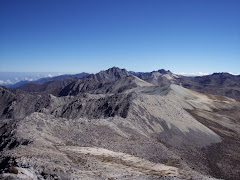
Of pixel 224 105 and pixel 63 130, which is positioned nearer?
pixel 63 130

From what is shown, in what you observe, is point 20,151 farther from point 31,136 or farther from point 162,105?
point 162,105

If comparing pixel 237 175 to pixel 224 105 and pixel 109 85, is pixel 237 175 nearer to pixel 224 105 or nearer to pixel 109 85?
pixel 224 105

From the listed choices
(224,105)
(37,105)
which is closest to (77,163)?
(37,105)

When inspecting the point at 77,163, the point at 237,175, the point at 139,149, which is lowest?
the point at 237,175

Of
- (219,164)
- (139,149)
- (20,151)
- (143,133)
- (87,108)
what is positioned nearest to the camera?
(20,151)

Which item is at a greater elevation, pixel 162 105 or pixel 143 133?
pixel 162 105

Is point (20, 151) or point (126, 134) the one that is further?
point (126, 134)

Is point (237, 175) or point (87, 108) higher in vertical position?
point (87, 108)

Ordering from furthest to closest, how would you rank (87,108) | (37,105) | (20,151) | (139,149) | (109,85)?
(109,85)
(37,105)
(87,108)
(139,149)
(20,151)

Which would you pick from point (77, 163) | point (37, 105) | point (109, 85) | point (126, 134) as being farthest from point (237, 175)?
point (109, 85)
